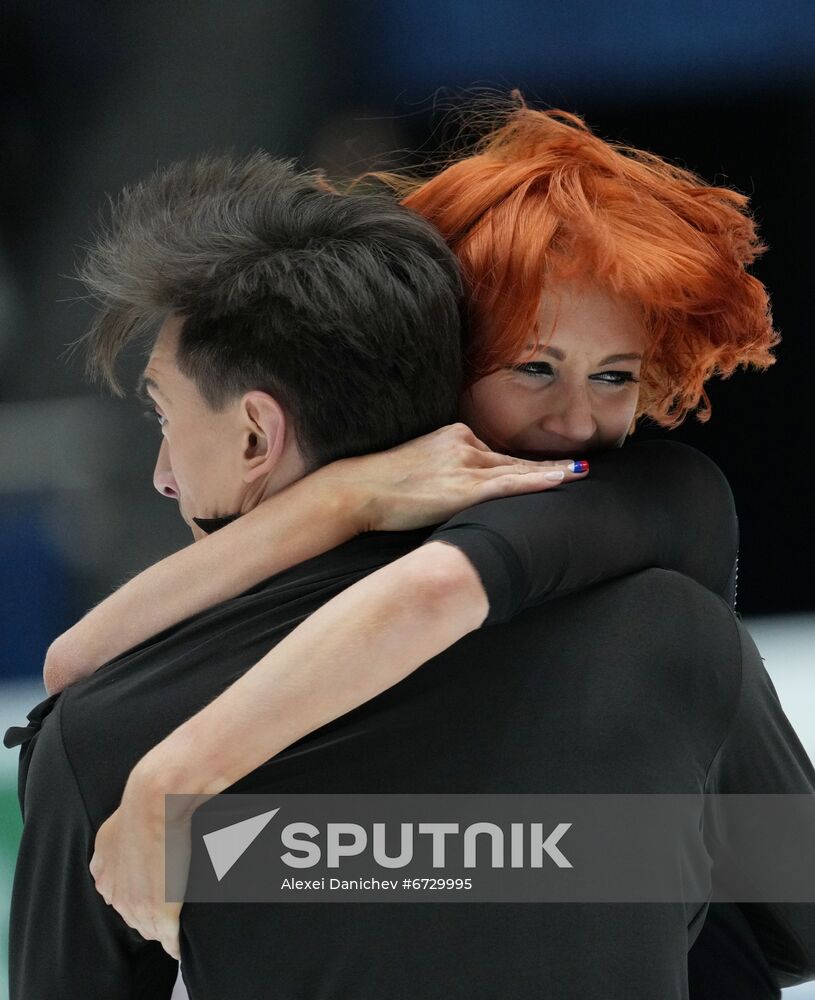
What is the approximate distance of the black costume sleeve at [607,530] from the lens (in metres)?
1.15

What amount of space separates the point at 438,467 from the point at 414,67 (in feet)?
11.5

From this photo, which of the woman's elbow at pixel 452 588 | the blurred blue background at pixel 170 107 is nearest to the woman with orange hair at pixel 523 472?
the woman's elbow at pixel 452 588

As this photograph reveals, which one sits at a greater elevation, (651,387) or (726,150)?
(726,150)

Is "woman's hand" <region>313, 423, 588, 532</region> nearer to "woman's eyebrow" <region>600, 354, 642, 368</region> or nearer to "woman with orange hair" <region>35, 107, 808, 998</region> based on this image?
"woman with orange hair" <region>35, 107, 808, 998</region>

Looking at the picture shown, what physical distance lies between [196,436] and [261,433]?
0.31 feet

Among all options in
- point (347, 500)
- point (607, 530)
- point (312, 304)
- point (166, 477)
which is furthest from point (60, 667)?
point (607, 530)

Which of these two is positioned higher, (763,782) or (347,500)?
(347,500)

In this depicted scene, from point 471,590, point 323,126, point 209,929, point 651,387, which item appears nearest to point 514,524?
point 471,590

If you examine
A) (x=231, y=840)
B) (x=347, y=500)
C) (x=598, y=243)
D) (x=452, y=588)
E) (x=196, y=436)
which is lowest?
(x=231, y=840)

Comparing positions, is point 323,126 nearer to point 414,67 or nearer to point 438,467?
point 414,67

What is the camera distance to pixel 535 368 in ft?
5.02

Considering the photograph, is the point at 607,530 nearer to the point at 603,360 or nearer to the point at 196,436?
the point at 603,360

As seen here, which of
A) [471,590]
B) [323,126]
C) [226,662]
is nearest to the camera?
[471,590]

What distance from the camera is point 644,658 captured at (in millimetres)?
1253
